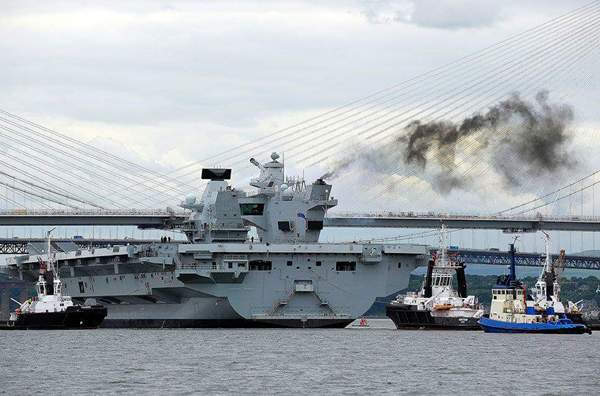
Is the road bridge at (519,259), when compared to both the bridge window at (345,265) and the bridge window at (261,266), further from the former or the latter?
the bridge window at (261,266)

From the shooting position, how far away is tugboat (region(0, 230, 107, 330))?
72.5 m

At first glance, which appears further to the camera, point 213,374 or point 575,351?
point 575,351

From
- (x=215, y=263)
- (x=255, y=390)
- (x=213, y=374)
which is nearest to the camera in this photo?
(x=255, y=390)

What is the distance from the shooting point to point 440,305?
246 ft

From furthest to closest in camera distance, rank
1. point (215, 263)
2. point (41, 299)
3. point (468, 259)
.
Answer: point (468, 259), point (41, 299), point (215, 263)

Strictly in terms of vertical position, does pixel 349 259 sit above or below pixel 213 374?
above

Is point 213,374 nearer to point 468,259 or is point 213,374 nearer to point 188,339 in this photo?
point 188,339

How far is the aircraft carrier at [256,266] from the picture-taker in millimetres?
68062

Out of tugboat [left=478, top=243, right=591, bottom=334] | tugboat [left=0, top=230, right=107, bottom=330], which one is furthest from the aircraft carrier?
tugboat [left=478, top=243, right=591, bottom=334]

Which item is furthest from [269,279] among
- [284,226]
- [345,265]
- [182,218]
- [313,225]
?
[182,218]

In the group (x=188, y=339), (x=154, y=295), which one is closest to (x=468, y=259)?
(x=154, y=295)

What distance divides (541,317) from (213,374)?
2784cm

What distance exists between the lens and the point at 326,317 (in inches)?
2726

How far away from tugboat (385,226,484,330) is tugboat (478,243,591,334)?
441cm
